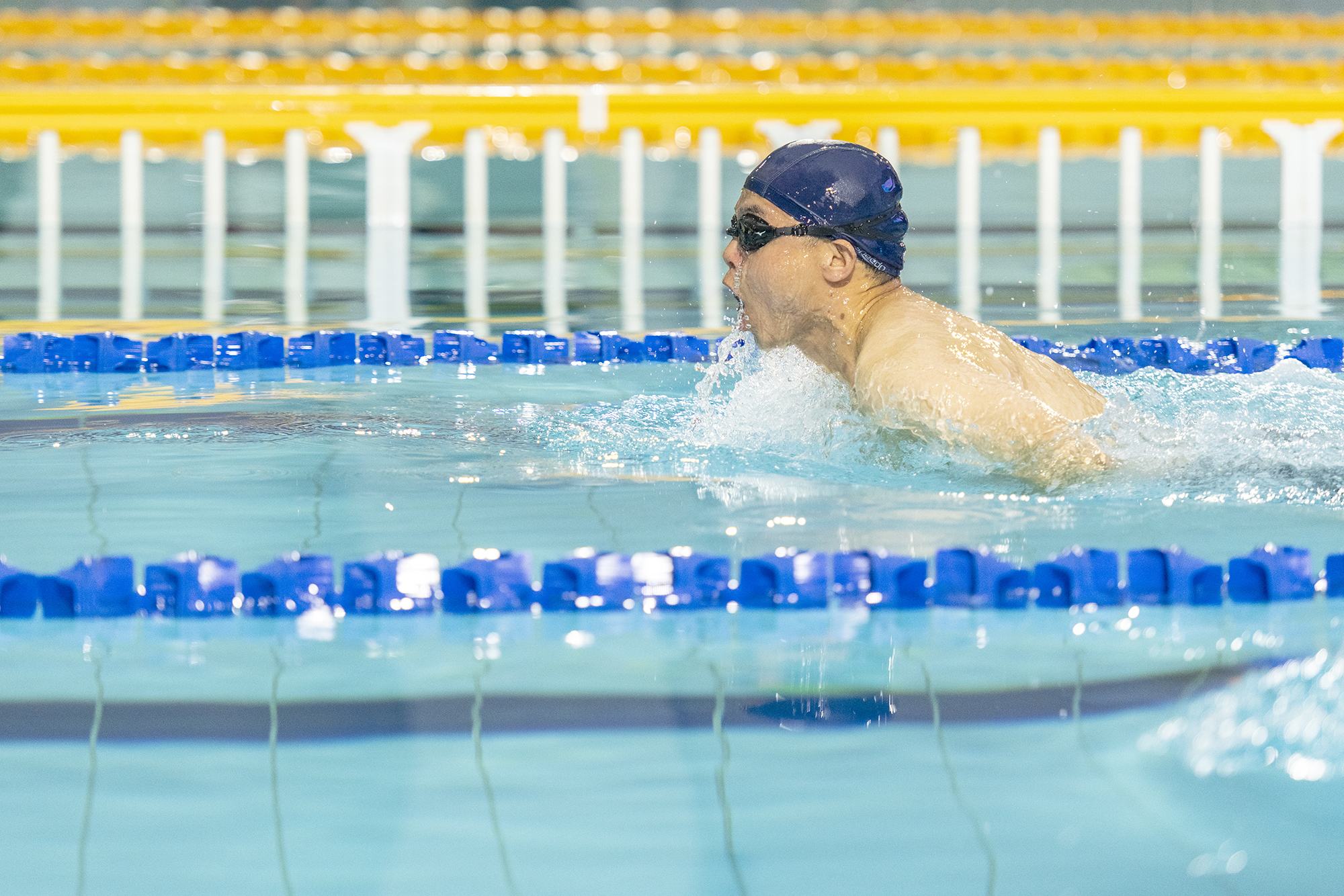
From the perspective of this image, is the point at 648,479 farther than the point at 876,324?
Yes

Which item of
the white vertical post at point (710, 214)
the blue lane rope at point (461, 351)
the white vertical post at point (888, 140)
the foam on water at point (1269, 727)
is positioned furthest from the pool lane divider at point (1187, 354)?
the white vertical post at point (888, 140)

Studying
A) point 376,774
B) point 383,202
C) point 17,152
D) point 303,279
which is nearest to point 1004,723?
point 376,774

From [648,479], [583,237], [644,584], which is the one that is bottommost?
[644,584]

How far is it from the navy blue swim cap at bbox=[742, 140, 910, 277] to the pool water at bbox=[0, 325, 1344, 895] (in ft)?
1.22

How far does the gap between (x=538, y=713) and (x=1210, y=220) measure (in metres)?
8.24

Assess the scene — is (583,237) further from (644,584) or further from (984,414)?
(644,584)

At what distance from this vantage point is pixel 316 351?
188 inches

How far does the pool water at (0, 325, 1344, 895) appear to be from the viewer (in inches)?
57.6

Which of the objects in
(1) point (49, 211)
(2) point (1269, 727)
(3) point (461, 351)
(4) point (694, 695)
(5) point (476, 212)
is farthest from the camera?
(5) point (476, 212)

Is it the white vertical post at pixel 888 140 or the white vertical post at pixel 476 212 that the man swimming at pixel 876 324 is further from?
the white vertical post at pixel 888 140

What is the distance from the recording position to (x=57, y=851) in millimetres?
1464

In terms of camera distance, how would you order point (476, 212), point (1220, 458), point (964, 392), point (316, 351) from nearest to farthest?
point (964, 392) < point (1220, 458) < point (316, 351) < point (476, 212)

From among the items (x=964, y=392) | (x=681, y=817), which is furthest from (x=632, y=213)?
(x=681, y=817)

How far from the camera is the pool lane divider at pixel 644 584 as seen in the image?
224cm
